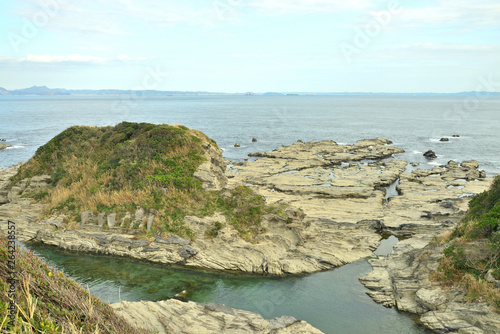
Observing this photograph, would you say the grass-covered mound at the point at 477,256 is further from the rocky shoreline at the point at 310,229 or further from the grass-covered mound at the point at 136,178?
the grass-covered mound at the point at 136,178

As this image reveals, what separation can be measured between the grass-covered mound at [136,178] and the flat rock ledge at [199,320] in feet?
30.5

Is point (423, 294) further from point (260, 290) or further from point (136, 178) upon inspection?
point (136, 178)

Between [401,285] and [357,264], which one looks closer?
[401,285]

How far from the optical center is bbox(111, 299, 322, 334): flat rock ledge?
1712 centimetres

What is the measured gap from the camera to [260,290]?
902 inches

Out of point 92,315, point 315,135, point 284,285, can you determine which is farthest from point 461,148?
point 92,315

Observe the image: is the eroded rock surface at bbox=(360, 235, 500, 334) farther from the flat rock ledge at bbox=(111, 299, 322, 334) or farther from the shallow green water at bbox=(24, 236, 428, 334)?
the flat rock ledge at bbox=(111, 299, 322, 334)

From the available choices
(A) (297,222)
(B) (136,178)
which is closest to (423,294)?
(A) (297,222)

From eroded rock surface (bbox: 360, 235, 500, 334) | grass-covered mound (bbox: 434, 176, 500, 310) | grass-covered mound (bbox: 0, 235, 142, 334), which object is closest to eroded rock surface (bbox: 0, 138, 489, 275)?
eroded rock surface (bbox: 360, 235, 500, 334)

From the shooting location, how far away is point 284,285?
23531 mm

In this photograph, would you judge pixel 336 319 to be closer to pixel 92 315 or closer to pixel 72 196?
pixel 92 315

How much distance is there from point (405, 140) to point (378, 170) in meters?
45.7

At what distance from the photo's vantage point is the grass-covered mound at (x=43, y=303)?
342 inches

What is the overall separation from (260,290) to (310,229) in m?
9.32
